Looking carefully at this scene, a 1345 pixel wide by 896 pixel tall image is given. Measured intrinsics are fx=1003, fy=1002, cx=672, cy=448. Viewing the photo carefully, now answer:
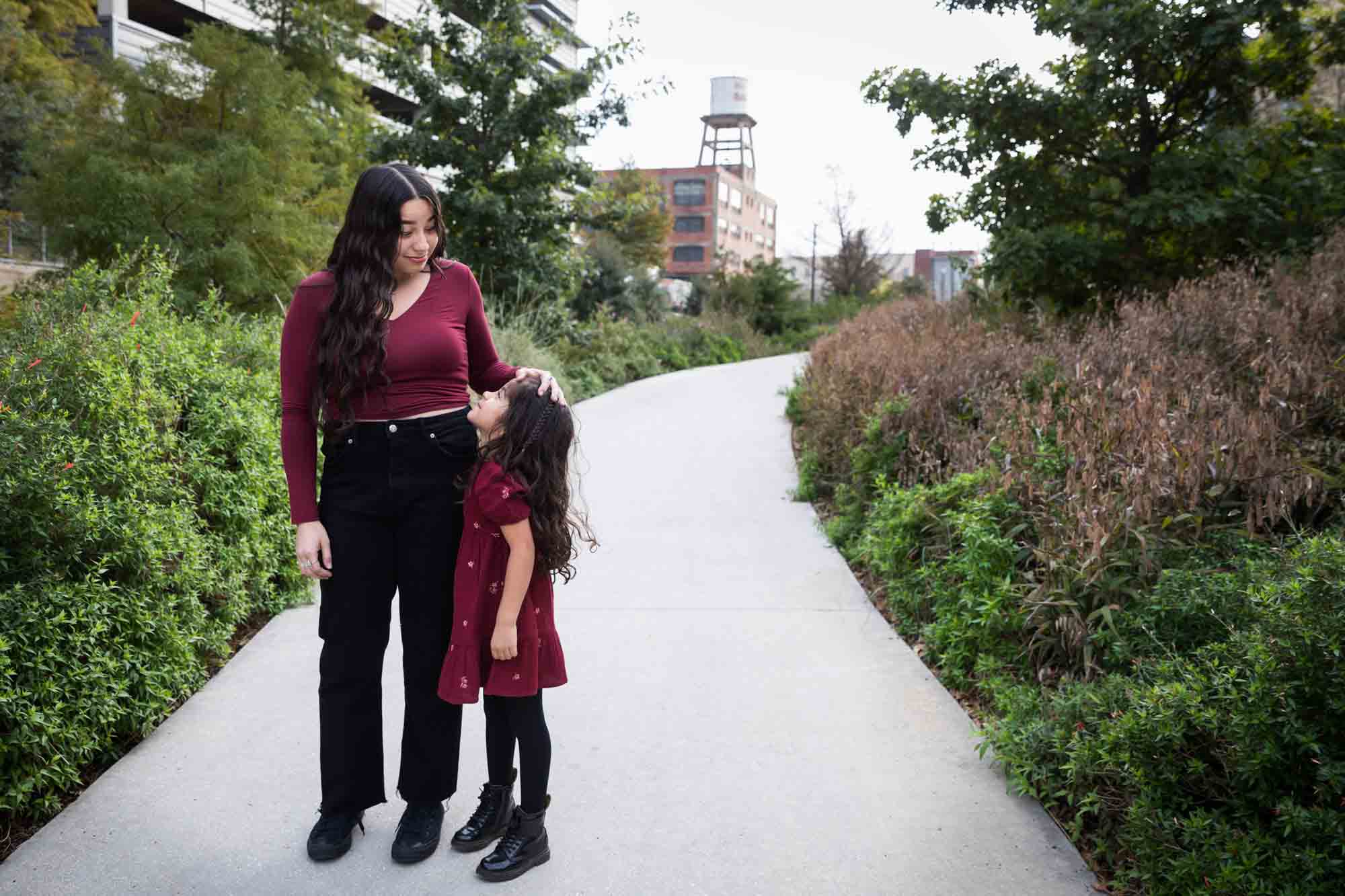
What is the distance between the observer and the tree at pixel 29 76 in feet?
63.8

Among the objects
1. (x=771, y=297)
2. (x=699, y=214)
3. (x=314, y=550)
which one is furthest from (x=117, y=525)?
(x=699, y=214)

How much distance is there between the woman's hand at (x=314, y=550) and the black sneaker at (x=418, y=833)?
0.74 metres

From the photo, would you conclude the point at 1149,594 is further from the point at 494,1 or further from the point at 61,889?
the point at 494,1

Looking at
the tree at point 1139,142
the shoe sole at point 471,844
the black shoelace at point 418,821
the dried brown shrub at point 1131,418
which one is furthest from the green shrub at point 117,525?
the tree at point 1139,142

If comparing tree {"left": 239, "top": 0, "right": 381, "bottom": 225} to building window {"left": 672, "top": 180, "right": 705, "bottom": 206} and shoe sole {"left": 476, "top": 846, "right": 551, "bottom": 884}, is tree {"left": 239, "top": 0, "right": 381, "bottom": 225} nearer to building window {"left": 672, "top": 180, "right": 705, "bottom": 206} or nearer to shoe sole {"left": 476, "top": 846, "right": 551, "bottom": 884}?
shoe sole {"left": 476, "top": 846, "right": 551, "bottom": 884}

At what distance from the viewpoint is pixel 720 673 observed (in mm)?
4270

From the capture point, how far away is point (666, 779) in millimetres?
3332

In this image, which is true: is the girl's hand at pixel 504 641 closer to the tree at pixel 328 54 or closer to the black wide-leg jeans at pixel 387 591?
the black wide-leg jeans at pixel 387 591

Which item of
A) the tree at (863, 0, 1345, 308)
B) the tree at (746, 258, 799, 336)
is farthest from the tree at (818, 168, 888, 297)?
the tree at (863, 0, 1345, 308)

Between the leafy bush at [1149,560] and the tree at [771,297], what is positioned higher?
the tree at [771,297]

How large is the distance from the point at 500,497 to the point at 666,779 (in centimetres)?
130

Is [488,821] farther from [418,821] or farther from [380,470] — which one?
[380,470]

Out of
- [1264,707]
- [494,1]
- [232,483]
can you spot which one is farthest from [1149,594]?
[494,1]

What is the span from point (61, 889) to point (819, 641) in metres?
3.06
